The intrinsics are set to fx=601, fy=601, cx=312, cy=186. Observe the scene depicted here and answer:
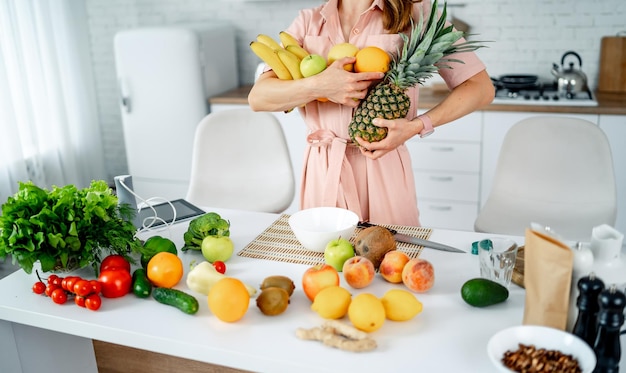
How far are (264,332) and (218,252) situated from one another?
38 cm

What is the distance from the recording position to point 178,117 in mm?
3834

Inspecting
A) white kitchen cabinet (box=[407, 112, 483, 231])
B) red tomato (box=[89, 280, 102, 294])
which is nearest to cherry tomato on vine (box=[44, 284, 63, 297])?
red tomato (box=[89, 280, 102, 294])

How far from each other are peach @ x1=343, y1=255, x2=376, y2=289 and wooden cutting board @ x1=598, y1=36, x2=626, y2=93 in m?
2.77

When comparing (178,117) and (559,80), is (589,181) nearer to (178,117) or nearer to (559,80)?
(559,80)

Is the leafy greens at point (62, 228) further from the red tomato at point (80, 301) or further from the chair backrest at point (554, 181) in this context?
the chair backrest at point (554, 181)

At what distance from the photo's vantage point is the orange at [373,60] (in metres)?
1.70

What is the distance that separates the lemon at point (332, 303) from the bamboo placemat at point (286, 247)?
299 mm

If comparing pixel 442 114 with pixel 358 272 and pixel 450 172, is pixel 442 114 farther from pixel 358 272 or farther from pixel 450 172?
pixel 450 172

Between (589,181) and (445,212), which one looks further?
(445,212)

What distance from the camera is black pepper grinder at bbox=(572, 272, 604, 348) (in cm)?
107

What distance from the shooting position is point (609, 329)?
1.05m

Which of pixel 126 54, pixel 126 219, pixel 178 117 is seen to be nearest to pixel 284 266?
pixel 126 219

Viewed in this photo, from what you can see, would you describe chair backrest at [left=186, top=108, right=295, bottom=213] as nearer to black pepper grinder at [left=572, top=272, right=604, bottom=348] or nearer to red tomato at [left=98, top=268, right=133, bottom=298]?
red tomato at [left=98, top=268, right=133, bottom=298]

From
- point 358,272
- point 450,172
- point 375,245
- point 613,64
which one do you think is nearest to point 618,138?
point 613,64
